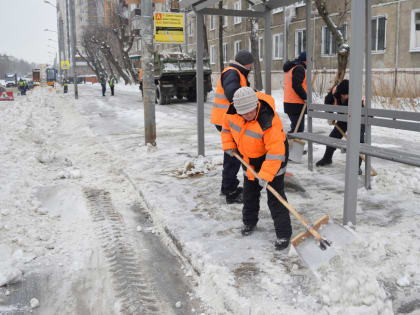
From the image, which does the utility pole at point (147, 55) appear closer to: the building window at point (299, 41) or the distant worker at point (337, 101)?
the distant worker at point (337, 101)

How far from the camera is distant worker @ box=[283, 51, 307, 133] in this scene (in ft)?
21.7

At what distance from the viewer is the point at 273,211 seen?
3742mm

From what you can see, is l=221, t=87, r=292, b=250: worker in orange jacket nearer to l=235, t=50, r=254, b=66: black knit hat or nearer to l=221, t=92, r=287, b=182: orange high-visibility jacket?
l=221, t=92, r=287, b=182: orange high-visibility jacket

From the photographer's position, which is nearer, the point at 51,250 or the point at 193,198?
the point at 51,250

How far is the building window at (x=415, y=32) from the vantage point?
16.3 metres

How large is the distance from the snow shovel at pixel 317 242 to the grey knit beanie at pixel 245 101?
0.55m

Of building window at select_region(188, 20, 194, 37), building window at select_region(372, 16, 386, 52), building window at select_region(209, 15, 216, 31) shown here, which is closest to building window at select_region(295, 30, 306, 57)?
building window at select_region(372, 16, 386, 52)

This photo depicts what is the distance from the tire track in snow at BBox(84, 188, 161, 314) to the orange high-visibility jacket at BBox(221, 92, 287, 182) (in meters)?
1.23

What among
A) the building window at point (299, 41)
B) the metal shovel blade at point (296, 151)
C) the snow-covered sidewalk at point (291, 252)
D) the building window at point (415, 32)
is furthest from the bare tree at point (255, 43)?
the metal shovel blade at point (296, 151)

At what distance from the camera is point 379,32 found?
710 inches

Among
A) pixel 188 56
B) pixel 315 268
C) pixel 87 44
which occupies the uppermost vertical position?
pixel 87 44

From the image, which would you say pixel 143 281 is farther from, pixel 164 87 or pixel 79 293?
pixel 164 87

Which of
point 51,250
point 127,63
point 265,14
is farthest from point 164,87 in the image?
point 127,63

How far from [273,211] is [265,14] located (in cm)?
387
